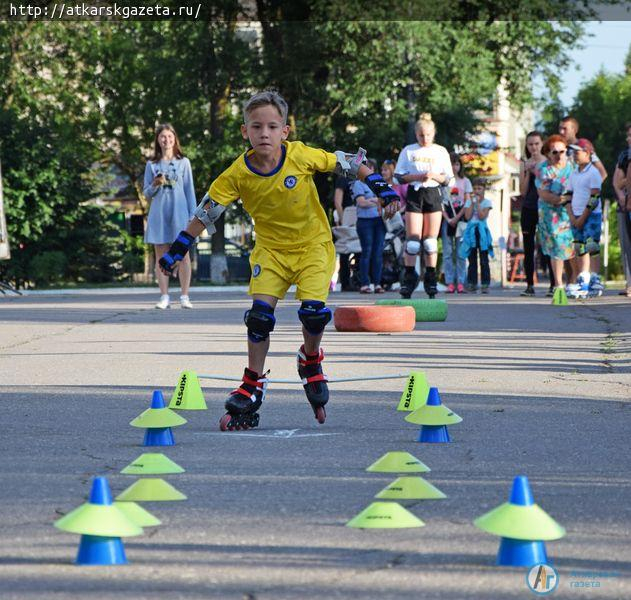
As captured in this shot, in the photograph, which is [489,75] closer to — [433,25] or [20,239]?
[433,25]

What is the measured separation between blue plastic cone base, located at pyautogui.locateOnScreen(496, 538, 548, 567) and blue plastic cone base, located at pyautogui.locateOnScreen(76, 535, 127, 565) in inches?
41.7

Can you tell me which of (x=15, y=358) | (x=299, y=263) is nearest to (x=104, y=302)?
(x=15, y=358)

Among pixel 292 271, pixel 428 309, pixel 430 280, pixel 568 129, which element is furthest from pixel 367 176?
pixel 568 129

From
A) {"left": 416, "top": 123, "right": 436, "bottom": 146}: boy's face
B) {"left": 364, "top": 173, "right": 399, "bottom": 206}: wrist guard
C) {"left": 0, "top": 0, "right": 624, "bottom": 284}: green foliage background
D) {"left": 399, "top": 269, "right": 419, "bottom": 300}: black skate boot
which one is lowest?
{"left": 399, "top": 269, "right": 419, "bottom": 300}: black skate boot

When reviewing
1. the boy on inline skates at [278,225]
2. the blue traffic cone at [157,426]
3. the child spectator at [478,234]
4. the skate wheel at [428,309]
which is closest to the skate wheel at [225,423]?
the boy on inline skates at [278,225]

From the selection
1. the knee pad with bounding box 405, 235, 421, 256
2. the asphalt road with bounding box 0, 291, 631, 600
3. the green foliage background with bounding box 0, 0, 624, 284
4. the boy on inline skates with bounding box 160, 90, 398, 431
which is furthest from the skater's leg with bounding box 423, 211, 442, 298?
the green foliage background with bounding box 0, 0, 624, 284

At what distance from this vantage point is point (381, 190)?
25.2ft

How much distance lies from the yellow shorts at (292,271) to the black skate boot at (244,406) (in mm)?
520

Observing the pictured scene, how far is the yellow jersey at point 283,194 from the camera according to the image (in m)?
7.43

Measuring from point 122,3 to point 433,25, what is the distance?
11259 mm

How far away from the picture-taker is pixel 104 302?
20.6m

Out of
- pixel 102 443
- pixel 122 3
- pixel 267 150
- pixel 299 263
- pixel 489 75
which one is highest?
pixel 122 3

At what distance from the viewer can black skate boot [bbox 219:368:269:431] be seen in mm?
7066

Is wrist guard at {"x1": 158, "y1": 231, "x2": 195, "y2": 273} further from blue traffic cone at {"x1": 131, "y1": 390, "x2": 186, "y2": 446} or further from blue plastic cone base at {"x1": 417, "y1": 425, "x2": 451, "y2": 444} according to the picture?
blue plastic cone base at {"x1": 417, "y1": 425, "x2": 451, "y2": 444}
